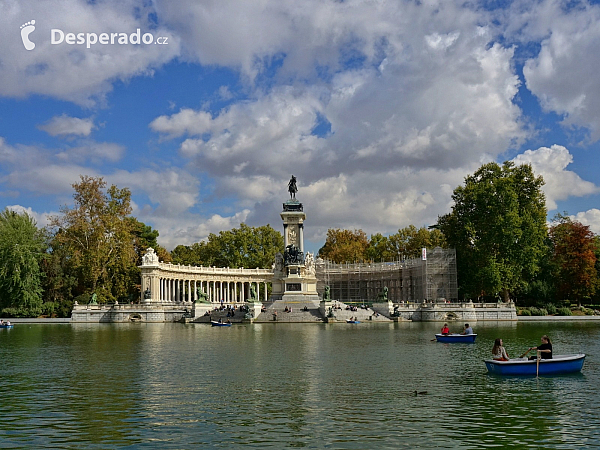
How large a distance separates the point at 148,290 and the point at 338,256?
36.6m

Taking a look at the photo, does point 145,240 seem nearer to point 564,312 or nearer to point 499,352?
point 564,312

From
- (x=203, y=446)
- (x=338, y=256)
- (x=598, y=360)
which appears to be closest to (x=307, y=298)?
(x=338, y=256)

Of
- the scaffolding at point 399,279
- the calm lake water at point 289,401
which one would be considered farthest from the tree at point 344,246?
the calm lake water at point 289,401

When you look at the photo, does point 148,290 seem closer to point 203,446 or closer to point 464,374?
point 464,374

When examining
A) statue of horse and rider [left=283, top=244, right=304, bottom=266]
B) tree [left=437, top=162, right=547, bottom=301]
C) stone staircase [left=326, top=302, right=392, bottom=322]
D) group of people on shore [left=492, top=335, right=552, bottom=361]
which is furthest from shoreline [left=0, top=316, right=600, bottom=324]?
group of people on shore [left=492, top=335, right=552, bottom=361]

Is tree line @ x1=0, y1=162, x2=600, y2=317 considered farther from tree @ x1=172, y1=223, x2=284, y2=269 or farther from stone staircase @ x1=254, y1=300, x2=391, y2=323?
tree @ x1=172, y1=223, x2=284, y2=269

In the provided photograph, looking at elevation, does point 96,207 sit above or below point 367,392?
above

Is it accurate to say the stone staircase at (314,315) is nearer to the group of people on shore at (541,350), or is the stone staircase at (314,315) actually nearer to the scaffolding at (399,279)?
the scaffolding at (399,279)

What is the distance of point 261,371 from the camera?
21.4 m

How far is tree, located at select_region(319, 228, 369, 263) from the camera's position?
3787 inches

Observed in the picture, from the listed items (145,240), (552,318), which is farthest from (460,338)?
(145,240)

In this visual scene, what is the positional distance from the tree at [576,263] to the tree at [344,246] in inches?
1189

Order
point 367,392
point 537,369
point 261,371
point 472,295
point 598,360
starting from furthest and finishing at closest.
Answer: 1. point 472,295
2. point 598,360
3. point 261,371
4. point 537,369
5. point 367,392

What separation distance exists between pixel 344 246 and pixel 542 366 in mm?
77123
